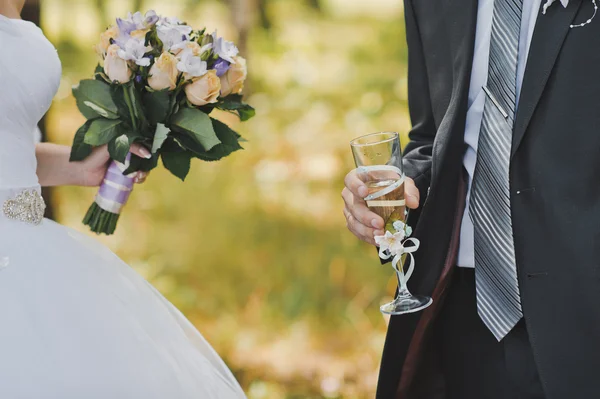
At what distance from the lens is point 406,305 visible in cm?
165

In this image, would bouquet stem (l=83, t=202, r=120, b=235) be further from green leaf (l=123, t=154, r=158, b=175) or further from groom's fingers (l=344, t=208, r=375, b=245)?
groom's fingers (l=344, t=208, r=375, b=245)

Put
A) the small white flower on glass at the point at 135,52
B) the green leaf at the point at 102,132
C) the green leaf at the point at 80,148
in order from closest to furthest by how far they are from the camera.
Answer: the small white flower on glass at the point at 135,52 → the green leaf at the point at 102,132 → the green leaf at the point at 80,148

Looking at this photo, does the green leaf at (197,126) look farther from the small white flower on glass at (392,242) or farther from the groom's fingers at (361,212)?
the small white flower on glass at (392,242)

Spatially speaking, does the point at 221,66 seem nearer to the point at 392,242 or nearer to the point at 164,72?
the point at 164,72

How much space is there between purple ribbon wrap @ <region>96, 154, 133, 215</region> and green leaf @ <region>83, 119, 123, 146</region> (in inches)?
6.2

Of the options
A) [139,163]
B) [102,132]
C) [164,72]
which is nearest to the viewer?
[164,72]

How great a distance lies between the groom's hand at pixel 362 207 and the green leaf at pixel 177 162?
53 cm

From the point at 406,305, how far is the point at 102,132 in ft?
3.21

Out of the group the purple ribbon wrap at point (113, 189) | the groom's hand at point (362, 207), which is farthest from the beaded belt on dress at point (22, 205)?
the groom's hand at point (362, 207)

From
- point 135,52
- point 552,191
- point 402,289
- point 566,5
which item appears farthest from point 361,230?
point 135,52

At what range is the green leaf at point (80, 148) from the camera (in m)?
2.15

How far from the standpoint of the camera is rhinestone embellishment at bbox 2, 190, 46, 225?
1803 mm

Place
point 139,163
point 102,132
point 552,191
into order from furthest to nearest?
point 139,163
point 102,132
point 552,191

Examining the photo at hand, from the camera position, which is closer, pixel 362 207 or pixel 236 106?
pixel 362 207
